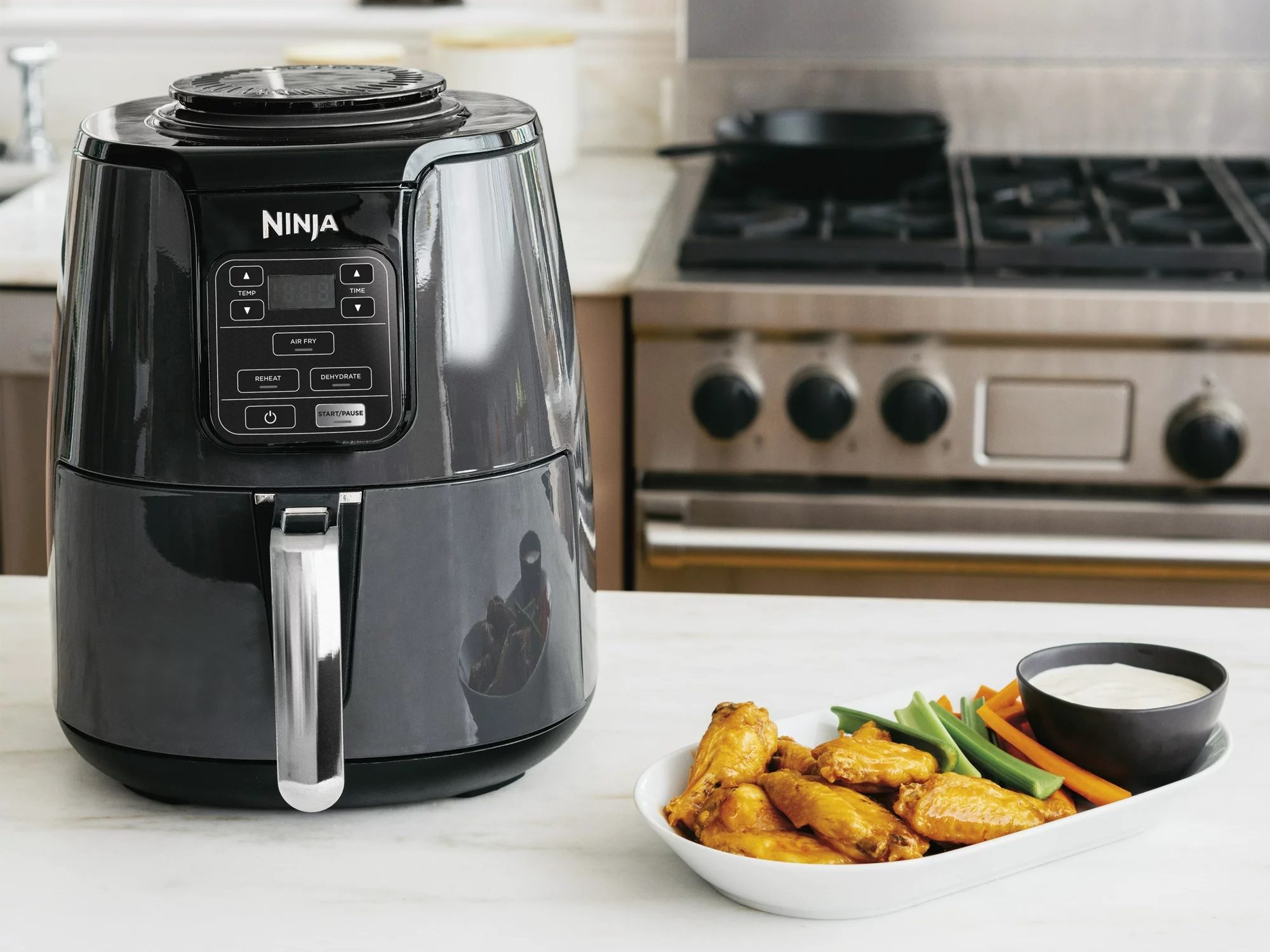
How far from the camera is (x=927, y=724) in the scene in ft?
2.49

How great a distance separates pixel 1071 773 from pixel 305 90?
489 millimetres

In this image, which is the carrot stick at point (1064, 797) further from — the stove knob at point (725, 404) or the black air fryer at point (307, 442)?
the stove knob at point (725, 404)

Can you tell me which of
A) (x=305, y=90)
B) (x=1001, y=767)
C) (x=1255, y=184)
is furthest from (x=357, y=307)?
(x=1255, y=184)

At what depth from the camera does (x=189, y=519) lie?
72 centimetres

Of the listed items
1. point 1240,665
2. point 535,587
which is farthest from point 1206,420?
point 535,587

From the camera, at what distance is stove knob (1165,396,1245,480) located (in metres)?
1.73

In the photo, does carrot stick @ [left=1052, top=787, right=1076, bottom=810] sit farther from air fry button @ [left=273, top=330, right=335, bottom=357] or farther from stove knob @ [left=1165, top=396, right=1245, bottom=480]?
stove knob @ [left=1165, top=396, right=1245, bottom=480]

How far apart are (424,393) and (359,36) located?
6.22 feet

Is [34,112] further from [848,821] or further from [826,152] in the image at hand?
[848,821]

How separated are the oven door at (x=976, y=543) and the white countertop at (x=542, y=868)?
870 millimetres

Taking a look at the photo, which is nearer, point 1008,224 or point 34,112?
point 1008,224

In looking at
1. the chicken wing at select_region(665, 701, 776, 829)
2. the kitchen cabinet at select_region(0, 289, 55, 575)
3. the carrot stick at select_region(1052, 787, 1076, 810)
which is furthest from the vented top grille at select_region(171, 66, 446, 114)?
the kitchen cabinet at select_region(0, 289, 55, 575)

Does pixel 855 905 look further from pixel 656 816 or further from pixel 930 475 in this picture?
pixel 930 475

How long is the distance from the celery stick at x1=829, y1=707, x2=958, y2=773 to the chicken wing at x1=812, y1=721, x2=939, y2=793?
0.02 metres
